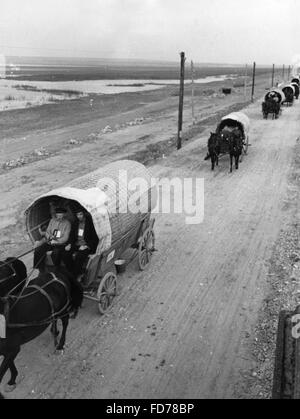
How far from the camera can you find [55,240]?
741 centimetres

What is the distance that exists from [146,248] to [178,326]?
2583 mm

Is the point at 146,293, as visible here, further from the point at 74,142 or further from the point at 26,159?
the point at 74,142

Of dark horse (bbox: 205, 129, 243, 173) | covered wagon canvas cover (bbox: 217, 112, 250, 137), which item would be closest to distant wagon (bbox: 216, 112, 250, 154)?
covered wagon canvas cover (bbox: 217, 112, 250, 137)

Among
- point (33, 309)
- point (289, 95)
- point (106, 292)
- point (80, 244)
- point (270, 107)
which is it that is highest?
point (289, 95)

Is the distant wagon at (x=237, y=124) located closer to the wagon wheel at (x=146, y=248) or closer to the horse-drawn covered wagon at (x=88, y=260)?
the wagon wheel at (x=146, y=248)

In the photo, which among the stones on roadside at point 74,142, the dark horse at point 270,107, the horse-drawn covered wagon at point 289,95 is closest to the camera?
the stones on roadside at point 74,142

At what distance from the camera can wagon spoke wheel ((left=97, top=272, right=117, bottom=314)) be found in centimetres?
773

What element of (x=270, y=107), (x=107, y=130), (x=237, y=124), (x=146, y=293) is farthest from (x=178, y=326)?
(x=270, y=107)

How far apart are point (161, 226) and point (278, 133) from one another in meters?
18.2

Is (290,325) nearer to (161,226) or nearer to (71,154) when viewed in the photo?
(161,226)

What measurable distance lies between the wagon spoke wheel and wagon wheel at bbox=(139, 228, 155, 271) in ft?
4.42

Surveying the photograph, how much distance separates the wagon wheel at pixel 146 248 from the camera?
9.52 metres

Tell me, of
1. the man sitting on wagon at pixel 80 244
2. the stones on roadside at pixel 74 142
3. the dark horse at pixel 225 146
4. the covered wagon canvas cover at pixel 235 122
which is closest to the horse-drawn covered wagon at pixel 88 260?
the man sitting on wagon at pixel 80 244

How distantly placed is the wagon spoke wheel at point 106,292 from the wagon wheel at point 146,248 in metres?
1.35
